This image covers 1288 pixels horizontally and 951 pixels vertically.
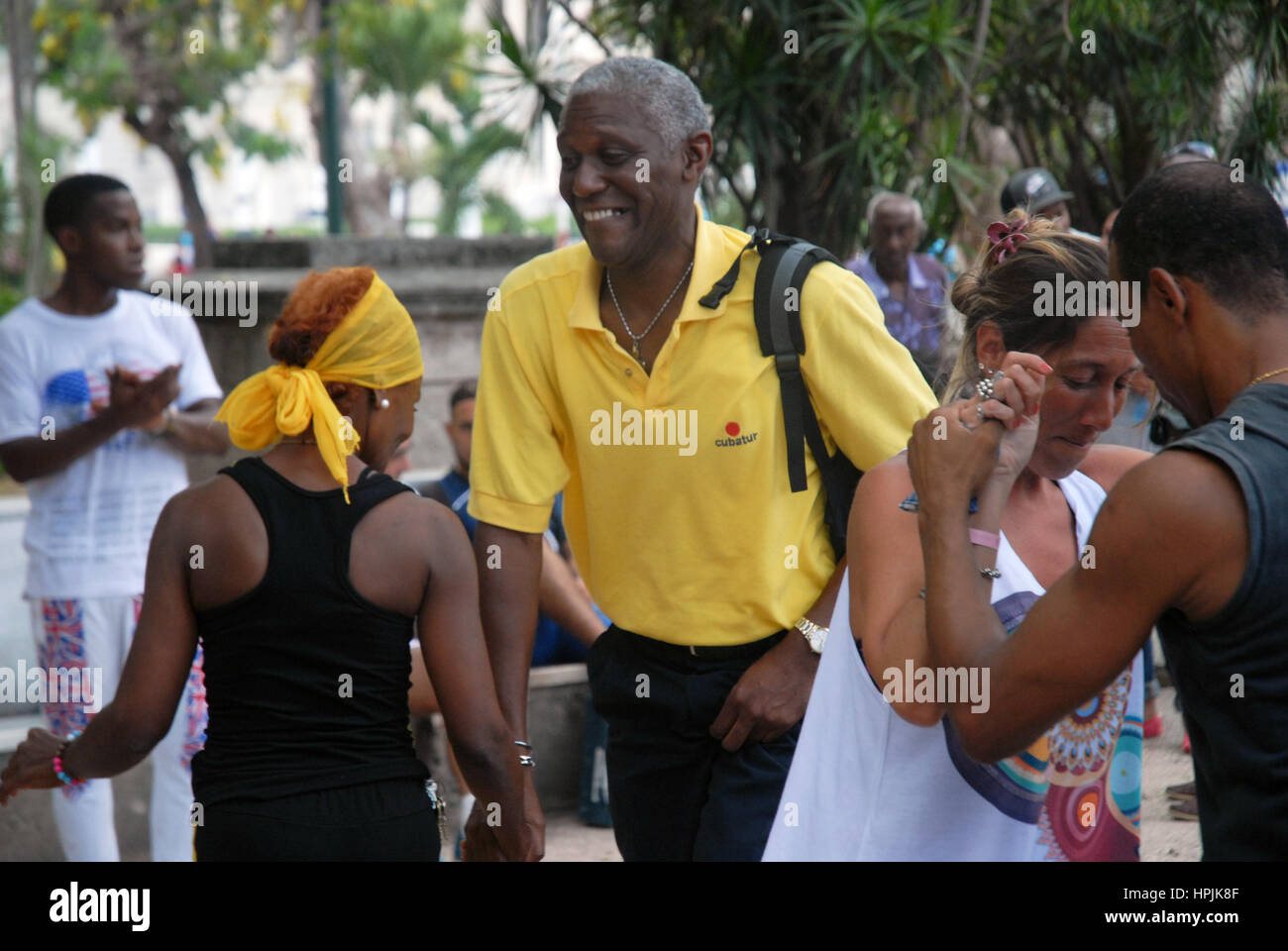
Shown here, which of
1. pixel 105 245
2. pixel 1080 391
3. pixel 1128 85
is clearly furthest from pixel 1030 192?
pixel 1080 391

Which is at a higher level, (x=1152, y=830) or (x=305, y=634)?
(x=305, y=634)

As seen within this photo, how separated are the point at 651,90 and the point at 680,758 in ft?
4.48

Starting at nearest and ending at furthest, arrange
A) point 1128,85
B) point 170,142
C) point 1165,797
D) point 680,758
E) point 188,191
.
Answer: point 680,758 < point 1165,797 < point 1128,85 < point 188,191 < point 170,142

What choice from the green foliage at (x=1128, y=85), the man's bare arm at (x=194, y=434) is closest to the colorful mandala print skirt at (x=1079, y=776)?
the man's bare arm at (x=194, y=434)

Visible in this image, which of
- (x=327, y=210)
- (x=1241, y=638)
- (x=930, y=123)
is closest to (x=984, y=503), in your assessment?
(x=1241, y=638)

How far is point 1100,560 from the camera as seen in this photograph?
1758 mm

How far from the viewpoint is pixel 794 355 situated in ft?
9.54

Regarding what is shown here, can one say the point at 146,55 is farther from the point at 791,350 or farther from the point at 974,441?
the point at 974,441

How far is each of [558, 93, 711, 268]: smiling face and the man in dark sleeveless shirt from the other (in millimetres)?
1105

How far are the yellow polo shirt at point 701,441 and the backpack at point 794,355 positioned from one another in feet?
0.07

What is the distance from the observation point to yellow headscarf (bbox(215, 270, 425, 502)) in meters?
2.62

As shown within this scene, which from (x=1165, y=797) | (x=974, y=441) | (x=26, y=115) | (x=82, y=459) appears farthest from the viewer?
(x=26, y=115)

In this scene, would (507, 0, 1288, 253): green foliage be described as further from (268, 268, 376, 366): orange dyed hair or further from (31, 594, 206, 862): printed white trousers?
(268, 268, 376, 366): orange dyed hair

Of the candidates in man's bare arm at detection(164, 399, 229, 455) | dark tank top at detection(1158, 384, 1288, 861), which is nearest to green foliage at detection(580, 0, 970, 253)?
man's bare arm at detection(164, 399, 229, 455)
